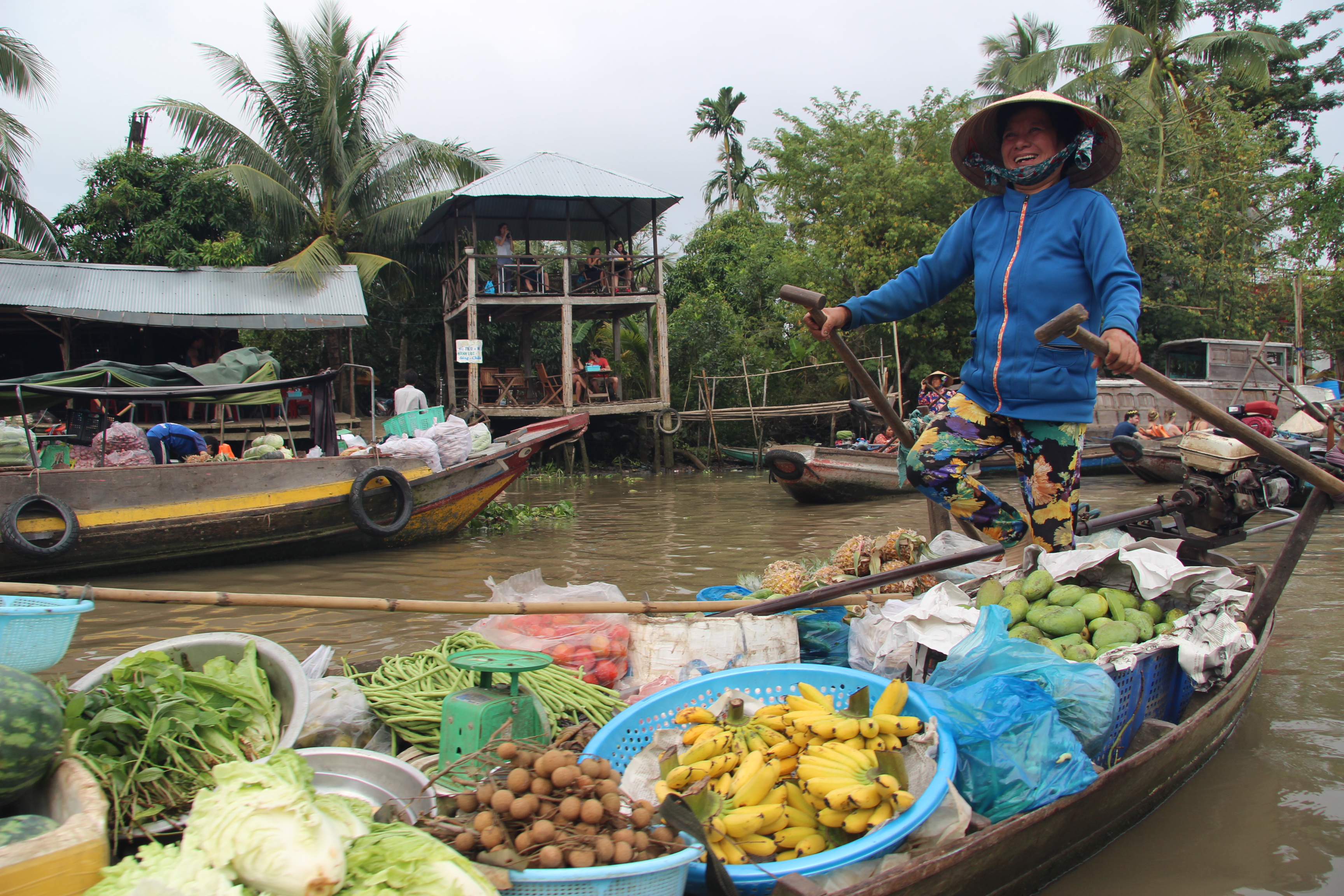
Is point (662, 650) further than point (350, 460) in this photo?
No

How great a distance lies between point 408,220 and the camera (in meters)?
16.2

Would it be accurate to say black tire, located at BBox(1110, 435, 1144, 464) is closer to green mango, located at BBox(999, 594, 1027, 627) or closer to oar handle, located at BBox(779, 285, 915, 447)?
oar handle, located at BBox(779, 285, 915, 447)

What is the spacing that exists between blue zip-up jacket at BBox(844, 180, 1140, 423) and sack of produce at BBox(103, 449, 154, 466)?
6792 mm

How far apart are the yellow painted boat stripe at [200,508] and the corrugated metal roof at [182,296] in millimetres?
6352

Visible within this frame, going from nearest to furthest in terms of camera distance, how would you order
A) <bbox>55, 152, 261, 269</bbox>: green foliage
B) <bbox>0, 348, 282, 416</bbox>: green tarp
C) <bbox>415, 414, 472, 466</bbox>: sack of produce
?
<bbox>0, 348, 282, 416</bbox>: green tarp, <bbox>415, 414, 472, 466</bbox>: sack of produce, <bbox>55, 152, 261, 269</bbox>: green foliage

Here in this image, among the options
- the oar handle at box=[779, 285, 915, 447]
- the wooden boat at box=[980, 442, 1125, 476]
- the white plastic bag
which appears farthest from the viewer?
A: the wooden boat at box=[980, 442, 1125, 476]

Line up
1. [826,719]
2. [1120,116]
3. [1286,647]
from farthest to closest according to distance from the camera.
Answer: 1. [1120,116]
2. [1286,647]
3. [826,719]

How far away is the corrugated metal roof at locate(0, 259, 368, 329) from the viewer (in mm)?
11805

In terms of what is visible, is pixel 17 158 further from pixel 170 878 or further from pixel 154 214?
pixel 170 878

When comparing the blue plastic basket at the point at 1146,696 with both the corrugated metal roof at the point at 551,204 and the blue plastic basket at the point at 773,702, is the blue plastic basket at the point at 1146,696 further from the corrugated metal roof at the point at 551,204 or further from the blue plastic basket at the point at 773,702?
the corrugated metal roof at the point at 551,204

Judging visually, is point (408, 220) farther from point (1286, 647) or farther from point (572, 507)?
point (1286, 647)

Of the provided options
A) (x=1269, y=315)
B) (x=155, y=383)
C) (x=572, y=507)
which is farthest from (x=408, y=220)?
(x=1269, y=315)

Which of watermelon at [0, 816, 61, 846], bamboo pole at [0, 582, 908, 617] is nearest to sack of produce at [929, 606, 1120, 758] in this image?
bamboo pole at [0, 582, 908, 617]

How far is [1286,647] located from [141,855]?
15.0ft
